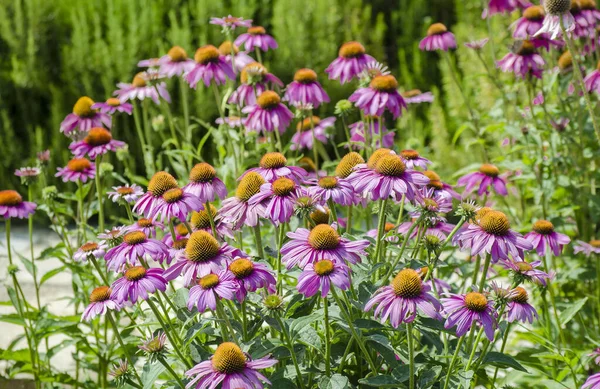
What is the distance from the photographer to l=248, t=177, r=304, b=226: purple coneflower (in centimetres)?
164

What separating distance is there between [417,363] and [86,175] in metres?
1.28

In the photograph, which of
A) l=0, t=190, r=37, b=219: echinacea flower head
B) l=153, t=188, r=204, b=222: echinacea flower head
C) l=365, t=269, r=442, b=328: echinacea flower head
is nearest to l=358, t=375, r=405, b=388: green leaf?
l=365, t=269, r=442, b=328: echinacea flower head

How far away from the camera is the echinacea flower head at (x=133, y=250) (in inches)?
68.5

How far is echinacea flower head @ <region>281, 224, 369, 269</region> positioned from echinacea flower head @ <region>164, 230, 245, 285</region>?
0.47 ft

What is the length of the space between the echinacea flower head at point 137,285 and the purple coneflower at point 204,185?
0.21 m

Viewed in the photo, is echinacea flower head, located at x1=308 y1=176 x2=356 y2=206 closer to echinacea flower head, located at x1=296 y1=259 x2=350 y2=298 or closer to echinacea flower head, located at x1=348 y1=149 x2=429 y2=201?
echinacea flower head, located at x1=348 y1=149 x2=429 y2=201

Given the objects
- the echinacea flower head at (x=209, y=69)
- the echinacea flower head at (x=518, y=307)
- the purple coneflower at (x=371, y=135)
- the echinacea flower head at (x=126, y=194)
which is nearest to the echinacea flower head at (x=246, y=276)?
the echinacea flower head at (x=518, y=307)

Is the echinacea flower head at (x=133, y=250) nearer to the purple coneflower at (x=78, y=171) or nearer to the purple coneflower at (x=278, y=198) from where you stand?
the purple coneflower at (x=278, y=198)

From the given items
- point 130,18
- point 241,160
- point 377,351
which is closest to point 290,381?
point 377,351

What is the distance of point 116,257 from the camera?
175cm

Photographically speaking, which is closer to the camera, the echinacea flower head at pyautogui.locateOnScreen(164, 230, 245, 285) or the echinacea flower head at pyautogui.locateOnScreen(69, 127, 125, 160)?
the echinacea flower head at pyautogui.locateOnScreen(164, 230, 245, 285)

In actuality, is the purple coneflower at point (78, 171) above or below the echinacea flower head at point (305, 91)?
below

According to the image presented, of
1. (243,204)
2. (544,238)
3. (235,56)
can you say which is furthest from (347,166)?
(235,56)

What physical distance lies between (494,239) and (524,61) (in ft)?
4.41
